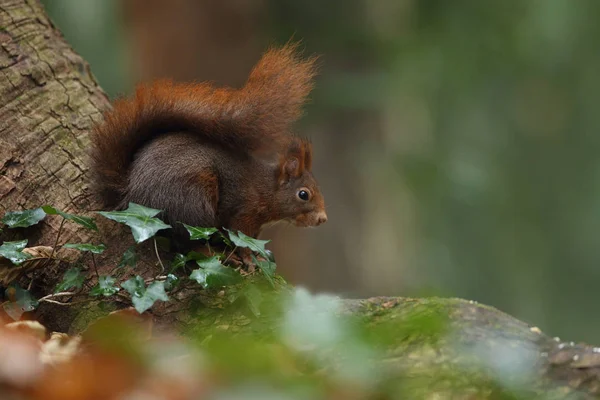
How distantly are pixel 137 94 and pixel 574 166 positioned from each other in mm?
5943

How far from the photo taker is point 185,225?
224 centimetres

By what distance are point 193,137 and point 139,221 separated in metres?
0.54

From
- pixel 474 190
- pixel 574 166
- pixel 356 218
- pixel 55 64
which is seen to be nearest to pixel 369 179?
pixel 356 218

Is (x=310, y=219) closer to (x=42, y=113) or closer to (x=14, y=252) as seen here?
(x=42, y=113)

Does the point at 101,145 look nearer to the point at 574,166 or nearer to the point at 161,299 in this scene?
the point at 161,299

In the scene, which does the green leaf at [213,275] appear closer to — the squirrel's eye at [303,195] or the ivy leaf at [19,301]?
the ivy leaf at [19,301]

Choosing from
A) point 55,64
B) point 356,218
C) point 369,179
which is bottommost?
point 55,64

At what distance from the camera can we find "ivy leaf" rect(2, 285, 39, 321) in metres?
2.03

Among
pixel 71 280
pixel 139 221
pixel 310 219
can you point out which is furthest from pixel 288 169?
pixel 71 280

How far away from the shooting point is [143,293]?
196cm

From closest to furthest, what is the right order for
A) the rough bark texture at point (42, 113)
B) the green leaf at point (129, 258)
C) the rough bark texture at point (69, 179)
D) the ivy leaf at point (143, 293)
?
1. the rough bark texture at point (69, 179)
2. the ivy leaf at point (143, 293)
3. the green leaf at point (129, 258)
4. the rough bark texture at point (42, 113)

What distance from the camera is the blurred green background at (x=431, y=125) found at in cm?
572

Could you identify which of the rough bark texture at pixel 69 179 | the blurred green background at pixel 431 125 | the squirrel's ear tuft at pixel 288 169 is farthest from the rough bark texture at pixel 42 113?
the blurred green background at pixel 431 125

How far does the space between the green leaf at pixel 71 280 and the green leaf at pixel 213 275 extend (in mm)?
308
